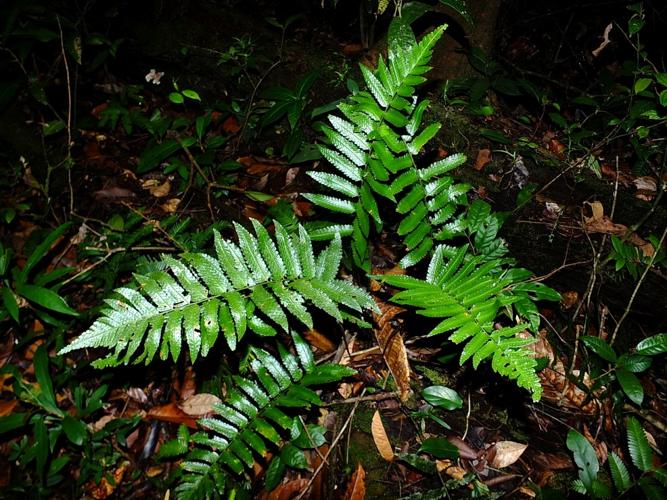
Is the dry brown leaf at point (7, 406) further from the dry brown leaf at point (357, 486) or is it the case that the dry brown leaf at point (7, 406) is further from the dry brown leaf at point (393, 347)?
the dry brown leaf at point (393, 347)

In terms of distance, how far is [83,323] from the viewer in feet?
10.5

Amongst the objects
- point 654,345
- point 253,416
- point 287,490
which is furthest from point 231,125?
point 654,345

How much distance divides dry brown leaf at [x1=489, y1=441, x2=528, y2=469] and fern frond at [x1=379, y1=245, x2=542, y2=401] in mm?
534

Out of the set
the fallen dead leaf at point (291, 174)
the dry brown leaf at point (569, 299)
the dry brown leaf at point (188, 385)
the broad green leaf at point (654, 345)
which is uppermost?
the fallen dead leaf at point (291, 174)

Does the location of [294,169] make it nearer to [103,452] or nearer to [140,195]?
[140,195]

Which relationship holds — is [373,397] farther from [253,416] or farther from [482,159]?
[482,159]

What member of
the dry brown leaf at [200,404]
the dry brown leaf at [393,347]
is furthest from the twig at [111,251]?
the dry brown leaf at [393,347]

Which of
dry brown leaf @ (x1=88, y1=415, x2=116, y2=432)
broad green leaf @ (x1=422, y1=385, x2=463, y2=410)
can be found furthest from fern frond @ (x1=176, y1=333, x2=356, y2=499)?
dry brown leaf @ (x1=88, y1=415, x2=116, y2=432)

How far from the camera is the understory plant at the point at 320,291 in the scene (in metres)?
1.91

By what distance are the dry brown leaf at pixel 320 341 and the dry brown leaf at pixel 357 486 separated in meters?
0.71

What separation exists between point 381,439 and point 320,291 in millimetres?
949

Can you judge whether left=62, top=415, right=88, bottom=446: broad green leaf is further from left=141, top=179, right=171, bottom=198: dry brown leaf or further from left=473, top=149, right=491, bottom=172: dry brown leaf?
left=473, top=149, right=491, bottom=172: dry brown leaf

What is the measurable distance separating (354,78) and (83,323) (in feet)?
9.04

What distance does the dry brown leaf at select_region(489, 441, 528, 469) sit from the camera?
2311 mm
